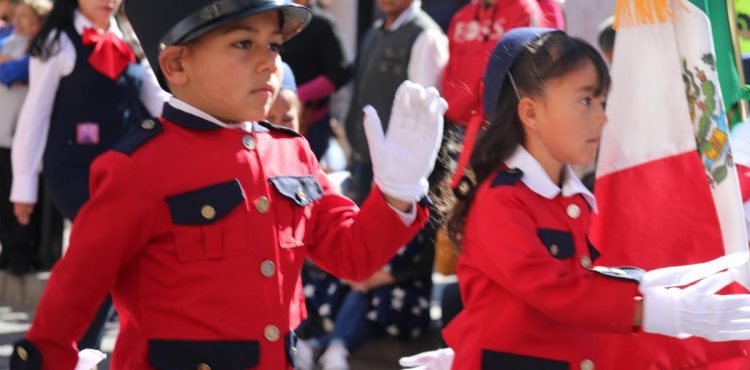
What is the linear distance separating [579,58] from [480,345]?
0.78 meters

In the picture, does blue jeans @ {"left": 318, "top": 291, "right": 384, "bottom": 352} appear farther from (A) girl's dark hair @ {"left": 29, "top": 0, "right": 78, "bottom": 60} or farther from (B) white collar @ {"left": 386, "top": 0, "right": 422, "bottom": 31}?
(A) girl's dark hair @ {"left": 29, "top": 0, "right": 78, "bottom": 60}

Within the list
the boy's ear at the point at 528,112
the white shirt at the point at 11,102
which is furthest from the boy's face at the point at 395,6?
the boy's ear at the point at 528,112

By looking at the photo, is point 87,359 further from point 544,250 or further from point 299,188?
point 544,250

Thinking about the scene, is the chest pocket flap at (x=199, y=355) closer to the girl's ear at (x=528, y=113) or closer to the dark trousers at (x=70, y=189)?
the girl's ear at (x=528, y=113)

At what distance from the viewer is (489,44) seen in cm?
617

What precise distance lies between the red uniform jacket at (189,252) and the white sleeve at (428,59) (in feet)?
10.8

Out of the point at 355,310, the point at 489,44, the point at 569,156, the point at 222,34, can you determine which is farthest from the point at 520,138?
the point at 355,310

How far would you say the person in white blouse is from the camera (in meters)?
5.95

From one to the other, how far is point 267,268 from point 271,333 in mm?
144

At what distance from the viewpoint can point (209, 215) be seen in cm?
309

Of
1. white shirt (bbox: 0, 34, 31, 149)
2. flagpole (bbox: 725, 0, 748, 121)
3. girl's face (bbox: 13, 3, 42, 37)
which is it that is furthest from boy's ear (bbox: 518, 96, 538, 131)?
girl's face (bbox: 13, 3, 42, 37)

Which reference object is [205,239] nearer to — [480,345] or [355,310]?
[480,345]

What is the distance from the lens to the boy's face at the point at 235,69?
123 inches

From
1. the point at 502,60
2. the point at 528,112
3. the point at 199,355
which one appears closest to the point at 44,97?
the point at 502,60
